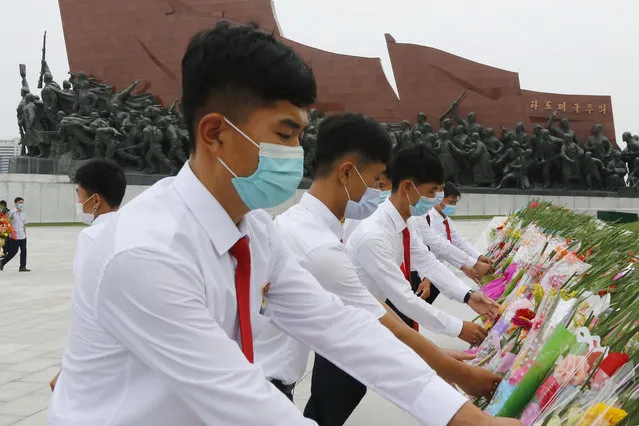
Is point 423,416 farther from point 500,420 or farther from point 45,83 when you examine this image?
point 45,83

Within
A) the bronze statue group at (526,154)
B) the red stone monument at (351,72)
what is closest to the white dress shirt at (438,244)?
the bronze statue group at (526,154)

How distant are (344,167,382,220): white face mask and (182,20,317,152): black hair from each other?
3.56ft

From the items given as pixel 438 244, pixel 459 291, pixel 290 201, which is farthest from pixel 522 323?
pixel 290 201

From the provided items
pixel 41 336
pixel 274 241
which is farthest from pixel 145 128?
pixel 274 241

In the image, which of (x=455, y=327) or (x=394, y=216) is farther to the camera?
(x=394, y=216)

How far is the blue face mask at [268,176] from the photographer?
3.63ft

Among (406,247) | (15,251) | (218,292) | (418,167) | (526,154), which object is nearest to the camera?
(218,292)

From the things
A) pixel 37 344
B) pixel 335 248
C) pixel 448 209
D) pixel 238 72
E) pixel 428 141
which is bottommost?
pixel 37 344

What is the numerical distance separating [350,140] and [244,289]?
44.6 inches

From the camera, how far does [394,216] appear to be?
263 centimetres

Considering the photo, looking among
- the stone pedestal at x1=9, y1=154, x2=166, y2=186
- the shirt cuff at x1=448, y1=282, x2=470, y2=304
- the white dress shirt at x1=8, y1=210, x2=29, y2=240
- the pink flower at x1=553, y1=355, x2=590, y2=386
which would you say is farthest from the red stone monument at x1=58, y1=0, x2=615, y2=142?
the pink flower at x1=553, y1=355, x2=590, y2=386

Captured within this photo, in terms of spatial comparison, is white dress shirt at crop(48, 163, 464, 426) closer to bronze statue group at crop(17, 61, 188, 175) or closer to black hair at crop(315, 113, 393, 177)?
black hair at crop(315, 113, 393, 177)

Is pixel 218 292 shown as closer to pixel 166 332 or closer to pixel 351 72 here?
pixel 166 332

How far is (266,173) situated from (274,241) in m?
0.19
